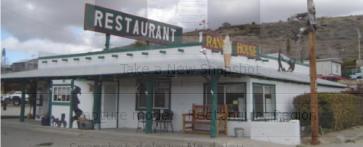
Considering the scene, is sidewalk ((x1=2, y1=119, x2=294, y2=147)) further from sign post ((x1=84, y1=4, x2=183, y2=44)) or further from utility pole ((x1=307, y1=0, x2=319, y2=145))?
sign post ((x1=84, y1=4, x2=183, y2=44))

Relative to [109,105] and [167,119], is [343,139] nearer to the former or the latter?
[167,119]

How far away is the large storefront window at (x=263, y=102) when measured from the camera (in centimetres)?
1935

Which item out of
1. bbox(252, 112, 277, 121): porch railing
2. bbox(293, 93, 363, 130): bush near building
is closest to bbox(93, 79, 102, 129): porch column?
bbox(252, 112, 277, 121): porch railing

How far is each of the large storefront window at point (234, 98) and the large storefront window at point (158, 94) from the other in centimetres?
224

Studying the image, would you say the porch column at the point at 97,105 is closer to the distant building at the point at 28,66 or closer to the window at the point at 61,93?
the window at the point at 61,93

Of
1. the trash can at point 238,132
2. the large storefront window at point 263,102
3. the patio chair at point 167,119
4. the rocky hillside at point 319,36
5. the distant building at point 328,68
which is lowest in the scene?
the trash can at point 238,132

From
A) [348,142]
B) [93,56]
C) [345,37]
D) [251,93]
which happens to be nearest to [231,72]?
[251,93]

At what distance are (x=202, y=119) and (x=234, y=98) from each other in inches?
60.8

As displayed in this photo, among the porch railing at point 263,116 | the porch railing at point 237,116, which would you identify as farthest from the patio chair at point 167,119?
the porch railing at point 263,116

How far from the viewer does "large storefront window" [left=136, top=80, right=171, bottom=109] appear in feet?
67.8

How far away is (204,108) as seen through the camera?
18.9 m

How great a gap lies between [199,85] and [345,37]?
6543cm

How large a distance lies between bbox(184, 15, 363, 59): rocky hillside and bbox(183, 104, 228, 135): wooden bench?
3872cm

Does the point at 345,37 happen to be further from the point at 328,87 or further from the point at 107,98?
the point at 107,98
